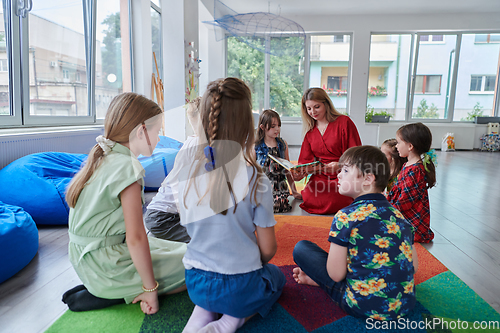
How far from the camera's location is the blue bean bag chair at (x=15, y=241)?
149 cm

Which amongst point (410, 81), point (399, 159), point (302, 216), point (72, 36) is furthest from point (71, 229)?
point (410, 81)

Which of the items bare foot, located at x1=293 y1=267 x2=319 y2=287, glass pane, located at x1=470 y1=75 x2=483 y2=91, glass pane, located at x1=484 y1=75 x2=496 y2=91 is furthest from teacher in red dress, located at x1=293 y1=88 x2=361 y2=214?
glass pane, located at x1=484 y1=75 x2=496 y2=91

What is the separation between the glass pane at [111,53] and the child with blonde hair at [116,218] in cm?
317

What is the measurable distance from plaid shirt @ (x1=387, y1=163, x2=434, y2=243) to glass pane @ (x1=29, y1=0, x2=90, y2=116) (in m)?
3.15

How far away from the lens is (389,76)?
7.46 meters

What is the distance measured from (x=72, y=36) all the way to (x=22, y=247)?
2715 mm

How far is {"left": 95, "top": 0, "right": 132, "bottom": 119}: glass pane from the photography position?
156 inches

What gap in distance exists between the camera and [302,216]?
2.48 m

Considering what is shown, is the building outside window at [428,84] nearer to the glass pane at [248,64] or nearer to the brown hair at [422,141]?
the glass pane at [248,64]

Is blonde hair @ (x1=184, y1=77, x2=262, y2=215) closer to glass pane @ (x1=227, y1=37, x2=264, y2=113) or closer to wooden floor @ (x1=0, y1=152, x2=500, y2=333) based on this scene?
wooden floor @ (x1=0, y1=152, x2=500, y2=333)

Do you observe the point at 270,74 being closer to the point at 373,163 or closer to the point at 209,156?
the point at 373,163

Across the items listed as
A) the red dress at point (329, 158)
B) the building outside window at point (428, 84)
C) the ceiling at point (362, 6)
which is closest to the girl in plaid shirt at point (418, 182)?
the red dress at point (329, 158)

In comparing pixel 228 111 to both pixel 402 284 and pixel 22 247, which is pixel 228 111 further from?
pixel 22 247

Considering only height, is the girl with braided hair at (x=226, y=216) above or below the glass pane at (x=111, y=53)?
below
